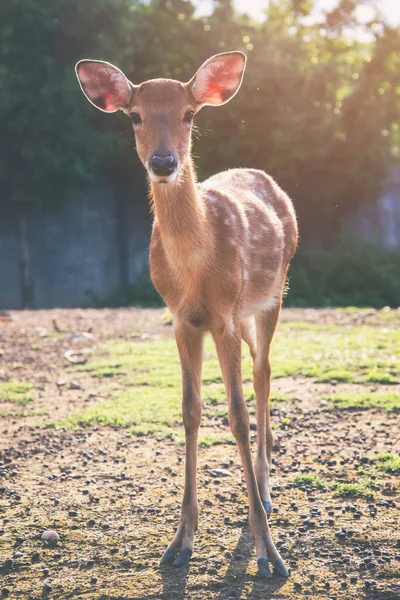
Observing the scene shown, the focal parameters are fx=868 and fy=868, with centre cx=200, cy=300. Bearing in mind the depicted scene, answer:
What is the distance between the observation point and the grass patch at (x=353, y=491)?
5.01 metres

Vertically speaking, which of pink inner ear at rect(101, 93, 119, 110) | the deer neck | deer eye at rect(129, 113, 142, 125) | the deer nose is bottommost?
the deer neck

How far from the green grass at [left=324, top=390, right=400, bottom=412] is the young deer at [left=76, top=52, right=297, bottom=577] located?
6.32 feet

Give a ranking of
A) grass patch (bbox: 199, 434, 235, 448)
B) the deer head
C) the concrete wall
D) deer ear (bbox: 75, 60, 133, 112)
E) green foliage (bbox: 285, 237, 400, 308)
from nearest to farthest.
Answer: the deer head, deer ear (bbox: 75, 60, 133, 112), grass patch (bbox: 199, 434, 235, 448), green foliage (bbox: 285, 237, 400, 308), the concrete wall

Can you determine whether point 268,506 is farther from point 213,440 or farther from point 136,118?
point 136,118

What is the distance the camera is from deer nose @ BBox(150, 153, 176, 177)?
414cm

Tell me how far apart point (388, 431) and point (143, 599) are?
9.60 feet

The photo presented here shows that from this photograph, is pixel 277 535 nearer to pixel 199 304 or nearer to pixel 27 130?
pixel 199 304

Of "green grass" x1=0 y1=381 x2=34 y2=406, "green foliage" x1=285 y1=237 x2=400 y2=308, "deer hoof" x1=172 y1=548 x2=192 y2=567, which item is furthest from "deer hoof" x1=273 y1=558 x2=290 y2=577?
"green foliage" x1=285 y1=237 x2=400 y2=308

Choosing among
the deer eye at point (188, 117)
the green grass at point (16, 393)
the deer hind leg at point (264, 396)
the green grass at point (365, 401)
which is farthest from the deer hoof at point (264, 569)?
the green grass at point (16, 393)

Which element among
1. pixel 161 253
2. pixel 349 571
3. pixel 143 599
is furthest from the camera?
pixel 161 253

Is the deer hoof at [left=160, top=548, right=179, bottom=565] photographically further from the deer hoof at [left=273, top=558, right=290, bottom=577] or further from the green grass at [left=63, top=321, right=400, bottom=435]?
the green grass at [left=63, top=321, right=400, bottom=435]

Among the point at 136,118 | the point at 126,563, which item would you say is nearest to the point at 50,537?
the point at 126,563

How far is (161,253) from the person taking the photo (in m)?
4.79

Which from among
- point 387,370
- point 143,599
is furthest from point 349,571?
point 387,370
